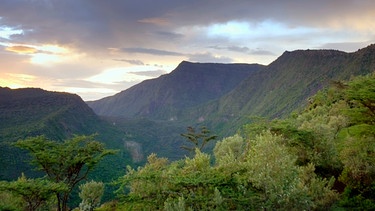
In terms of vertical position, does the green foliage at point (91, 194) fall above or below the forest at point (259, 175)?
below

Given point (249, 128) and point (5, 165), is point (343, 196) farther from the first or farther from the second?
point (5, 165)

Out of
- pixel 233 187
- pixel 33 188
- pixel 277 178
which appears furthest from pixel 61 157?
pixel 277 178

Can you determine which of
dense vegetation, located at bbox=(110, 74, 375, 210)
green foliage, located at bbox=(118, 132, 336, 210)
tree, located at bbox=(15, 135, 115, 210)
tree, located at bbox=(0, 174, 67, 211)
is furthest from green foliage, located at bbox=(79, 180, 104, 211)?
green foliage, located at bbox=(118, 132, 336, 210)

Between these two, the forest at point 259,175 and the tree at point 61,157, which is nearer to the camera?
the forest at point 259,175

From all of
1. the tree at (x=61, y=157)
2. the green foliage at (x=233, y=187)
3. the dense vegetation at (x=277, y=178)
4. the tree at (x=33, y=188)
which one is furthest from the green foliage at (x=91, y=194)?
the green foliage at (x=233, y=187)

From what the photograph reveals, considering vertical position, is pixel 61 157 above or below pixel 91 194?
above

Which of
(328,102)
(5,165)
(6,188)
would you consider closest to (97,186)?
(6,188)

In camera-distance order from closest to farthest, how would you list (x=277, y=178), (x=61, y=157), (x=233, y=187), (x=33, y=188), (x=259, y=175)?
(x=259, y=175) → (x=277, y=178) → (x=233, y=187) → (x=33, y=188) → (x=61, y=157)

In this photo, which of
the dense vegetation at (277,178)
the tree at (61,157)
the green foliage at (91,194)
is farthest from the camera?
the green foliage at (91,194)

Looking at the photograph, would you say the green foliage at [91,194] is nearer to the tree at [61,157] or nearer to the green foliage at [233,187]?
the tree at [61,157]

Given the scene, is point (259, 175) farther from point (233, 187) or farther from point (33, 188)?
point (33, 188)

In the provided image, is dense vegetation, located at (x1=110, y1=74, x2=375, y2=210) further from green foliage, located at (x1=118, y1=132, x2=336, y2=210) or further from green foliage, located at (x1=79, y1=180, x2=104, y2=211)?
green foliage, located at (x1=79, y1=180, x2=104, y2=211)

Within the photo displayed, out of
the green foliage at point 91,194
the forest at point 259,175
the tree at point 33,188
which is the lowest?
the green foliage at point 91,194

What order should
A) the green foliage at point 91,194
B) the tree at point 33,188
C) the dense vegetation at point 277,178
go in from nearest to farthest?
the dense vegetation at point 277,178, the tree at point 33,188, the green foliage at point 91,194
